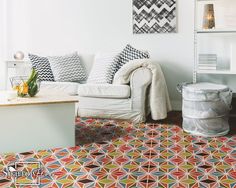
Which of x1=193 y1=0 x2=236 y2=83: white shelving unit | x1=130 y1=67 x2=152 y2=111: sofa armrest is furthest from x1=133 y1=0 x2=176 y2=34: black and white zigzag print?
x1=130 y1=67 x2=152 y2=111: sofa armrest

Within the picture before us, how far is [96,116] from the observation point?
4.64 metres

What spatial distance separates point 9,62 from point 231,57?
3.11m

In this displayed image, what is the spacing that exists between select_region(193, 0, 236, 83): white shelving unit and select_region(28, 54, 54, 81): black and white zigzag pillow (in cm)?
194

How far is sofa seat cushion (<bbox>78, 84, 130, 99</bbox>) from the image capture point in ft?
14.6

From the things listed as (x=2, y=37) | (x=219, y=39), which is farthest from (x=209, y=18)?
(x=2, y=37)

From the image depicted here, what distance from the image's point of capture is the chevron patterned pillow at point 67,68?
5160 mm

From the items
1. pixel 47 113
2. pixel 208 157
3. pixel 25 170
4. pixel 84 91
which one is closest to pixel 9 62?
pixel 84 91

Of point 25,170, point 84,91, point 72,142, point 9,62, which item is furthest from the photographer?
point 9,62

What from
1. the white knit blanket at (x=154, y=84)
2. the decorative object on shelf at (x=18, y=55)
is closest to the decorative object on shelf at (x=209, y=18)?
the white knit blanket at (x=154, y=84)

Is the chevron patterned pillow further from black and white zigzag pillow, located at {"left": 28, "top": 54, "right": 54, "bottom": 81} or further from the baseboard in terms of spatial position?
the baseboard

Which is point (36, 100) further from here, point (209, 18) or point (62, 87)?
point (209, 18)

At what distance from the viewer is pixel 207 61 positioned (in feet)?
15.1

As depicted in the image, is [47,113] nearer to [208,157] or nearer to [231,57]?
[208,157]

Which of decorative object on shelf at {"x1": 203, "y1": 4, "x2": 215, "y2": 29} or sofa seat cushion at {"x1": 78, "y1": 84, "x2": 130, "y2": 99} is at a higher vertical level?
decorative object on shelf at {"x1": 203, "y1": 4, "x2": 215, "y2": 29}
